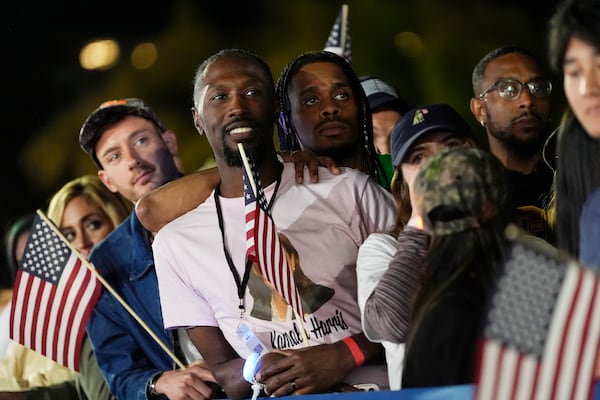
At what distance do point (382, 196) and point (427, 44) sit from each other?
19.4 feet

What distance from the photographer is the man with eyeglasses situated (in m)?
4.05

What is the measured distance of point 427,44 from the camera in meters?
9.59

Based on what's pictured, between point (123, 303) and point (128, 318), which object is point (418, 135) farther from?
point (128, 318)

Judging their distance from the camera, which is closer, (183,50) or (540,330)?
(540,330)

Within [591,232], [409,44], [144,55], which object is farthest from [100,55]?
[591,232]

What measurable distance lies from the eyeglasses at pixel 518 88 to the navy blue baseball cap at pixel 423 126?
561 millimetres

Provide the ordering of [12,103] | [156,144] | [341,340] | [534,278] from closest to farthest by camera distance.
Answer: [534,278], [341,340], [156,144], [12,103]

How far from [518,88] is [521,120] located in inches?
4.1

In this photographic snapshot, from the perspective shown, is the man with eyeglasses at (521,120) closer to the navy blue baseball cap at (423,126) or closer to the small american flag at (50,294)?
the navy blue baseball cap at (423,126)

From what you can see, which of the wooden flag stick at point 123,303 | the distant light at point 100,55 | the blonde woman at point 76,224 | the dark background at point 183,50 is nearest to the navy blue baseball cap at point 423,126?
the wooden flag stick at point 123,303

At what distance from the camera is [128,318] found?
14.5 ft

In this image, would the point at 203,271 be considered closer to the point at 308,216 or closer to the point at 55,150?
the point at 308,216

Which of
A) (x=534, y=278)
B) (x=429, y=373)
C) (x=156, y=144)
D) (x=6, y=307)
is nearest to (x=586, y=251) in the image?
(x=534, y=278)

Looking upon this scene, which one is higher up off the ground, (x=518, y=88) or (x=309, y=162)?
(x=518, y=88)
